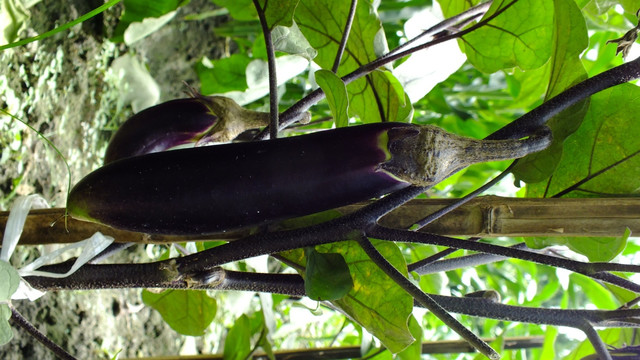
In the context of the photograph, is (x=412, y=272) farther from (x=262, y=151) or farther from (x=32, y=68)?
(x=32, y=68)

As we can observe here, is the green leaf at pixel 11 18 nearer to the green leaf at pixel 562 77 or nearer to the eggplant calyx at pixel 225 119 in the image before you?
the eggplant calyx at pixel 225 119

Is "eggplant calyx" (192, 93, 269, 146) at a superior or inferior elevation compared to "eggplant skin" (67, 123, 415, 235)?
superior

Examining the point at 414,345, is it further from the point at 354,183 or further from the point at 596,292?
the point at 596,292

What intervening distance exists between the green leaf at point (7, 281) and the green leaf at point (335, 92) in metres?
0.24

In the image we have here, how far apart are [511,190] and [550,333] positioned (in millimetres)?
391

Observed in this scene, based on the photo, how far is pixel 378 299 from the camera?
1.26 feet

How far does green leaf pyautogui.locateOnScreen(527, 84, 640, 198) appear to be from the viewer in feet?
1.28

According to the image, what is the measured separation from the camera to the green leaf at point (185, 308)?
0.59m

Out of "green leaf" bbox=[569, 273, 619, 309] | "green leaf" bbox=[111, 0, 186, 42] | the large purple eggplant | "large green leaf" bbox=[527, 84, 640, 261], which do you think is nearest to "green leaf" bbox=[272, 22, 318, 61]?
the large purple eggplant

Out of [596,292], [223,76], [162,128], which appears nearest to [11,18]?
[162,128]

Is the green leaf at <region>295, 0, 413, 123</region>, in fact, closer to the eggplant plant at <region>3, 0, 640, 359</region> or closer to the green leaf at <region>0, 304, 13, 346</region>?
the eggplant plant at <region>3, 0, 640, 359</region>

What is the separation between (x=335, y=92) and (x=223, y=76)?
0.44 m

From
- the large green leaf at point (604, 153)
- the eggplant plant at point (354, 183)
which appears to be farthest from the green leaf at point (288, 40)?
the large green leaf at point (604, 153)

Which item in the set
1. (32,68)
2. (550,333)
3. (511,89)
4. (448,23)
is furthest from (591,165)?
(32,68)
